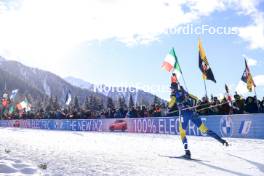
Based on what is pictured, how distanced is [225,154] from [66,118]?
3077cm

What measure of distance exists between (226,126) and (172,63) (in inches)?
177

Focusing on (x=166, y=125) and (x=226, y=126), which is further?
(x=166, y=125)

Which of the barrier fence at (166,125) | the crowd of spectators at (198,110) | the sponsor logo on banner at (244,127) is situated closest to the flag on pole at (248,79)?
the crowd of spectators at (198,110)

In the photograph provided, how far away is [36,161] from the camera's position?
376 inches

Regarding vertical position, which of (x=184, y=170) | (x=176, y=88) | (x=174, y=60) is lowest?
(x=184, y=170)

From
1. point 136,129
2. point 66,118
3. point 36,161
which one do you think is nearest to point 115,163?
point 36,161

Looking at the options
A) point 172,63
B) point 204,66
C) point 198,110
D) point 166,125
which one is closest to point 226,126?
point 198,110

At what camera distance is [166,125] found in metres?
26.5

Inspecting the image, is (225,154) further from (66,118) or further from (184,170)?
(66,118)

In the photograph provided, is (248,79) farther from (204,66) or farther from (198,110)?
(198,110)

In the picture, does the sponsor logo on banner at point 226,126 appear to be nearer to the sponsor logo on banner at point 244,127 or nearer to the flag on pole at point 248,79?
the sponsor logo on banner at point 244,127

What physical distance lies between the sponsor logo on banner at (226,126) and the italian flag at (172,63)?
3.48 m

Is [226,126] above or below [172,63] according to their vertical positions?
below

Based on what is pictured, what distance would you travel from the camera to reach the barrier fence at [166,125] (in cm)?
2014
